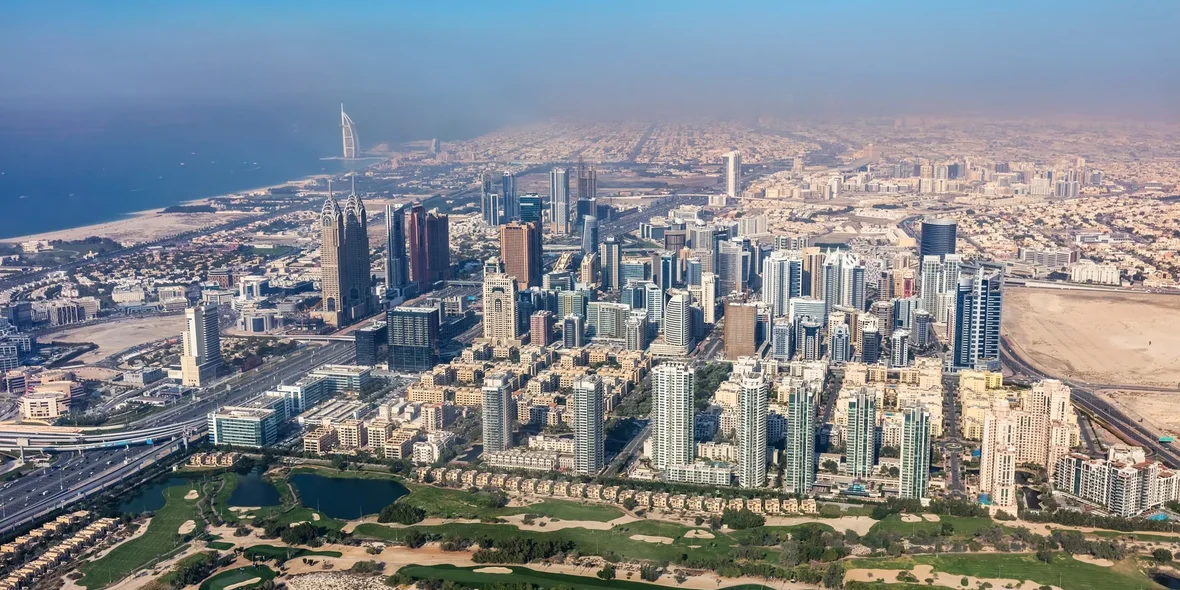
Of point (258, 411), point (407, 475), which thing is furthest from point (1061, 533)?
point (258, 411)

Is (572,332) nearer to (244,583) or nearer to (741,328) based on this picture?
(741,328)

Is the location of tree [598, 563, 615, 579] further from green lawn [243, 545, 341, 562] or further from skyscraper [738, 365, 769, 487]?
skyscraper [738, 365, 769, 487]

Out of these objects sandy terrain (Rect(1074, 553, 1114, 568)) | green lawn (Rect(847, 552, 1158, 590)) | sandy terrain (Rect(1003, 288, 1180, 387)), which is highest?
sandy terrain (Rect(1003, 288, 1180, 387))

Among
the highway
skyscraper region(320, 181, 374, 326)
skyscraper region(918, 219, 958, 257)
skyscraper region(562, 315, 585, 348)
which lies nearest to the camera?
the highway

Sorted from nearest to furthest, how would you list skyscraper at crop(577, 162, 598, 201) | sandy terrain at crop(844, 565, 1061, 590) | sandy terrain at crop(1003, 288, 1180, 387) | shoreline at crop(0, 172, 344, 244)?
1. sandy terrain at crop(844, 565, 1061, 590)
2. sandy terrain at crop(1003, 288, 1180, 387)
3. shoreline at crop(0, 172, 344, 244)
4. skyscraper at crop(577, 162, 598, 201)

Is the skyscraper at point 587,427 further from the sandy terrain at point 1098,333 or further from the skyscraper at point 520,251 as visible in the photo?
the skyscraper at point 520,251

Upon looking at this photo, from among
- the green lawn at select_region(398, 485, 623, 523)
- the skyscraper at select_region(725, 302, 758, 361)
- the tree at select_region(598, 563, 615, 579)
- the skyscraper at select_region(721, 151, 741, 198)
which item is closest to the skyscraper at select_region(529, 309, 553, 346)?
the skyscraper at select_region(725, 302, 758, 361)

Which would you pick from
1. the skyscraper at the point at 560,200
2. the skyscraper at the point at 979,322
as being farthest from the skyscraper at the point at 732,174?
the skyscraper at the point at 979,322

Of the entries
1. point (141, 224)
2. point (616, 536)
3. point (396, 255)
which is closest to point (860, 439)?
point (616, 536)
